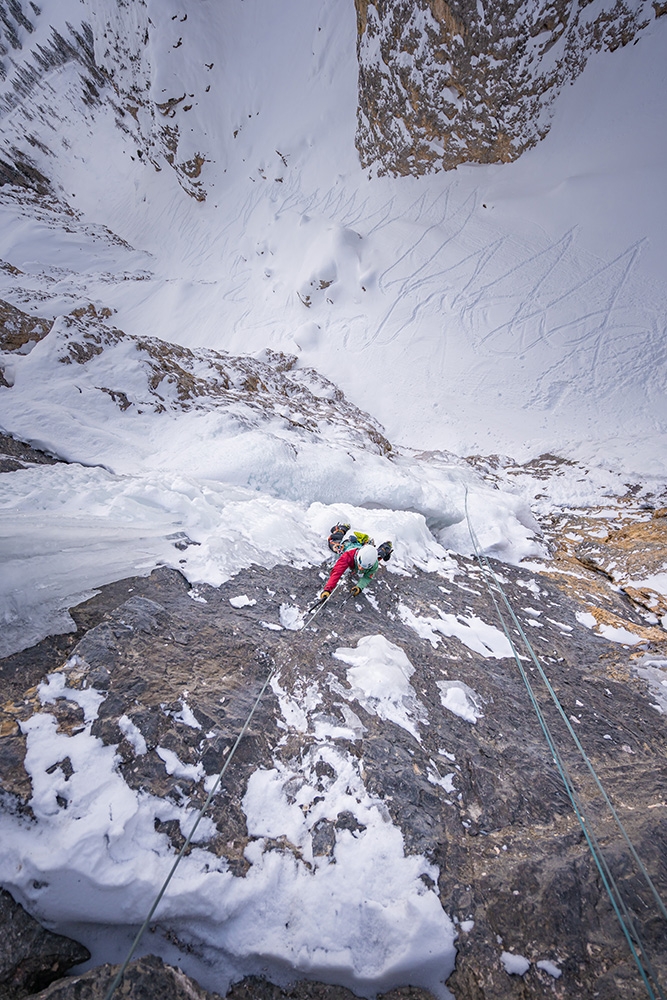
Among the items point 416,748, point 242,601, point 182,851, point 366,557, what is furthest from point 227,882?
point 366,557

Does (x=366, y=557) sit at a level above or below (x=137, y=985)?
above

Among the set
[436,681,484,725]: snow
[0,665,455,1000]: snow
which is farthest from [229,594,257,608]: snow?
[436,681,484,725]: snow

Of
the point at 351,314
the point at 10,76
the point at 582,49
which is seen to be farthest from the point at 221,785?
the point at 10,76

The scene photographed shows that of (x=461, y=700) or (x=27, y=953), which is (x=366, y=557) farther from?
(x=27, y=953)

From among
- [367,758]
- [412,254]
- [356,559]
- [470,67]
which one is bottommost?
[367,758]

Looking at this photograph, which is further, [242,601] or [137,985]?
[242,601]

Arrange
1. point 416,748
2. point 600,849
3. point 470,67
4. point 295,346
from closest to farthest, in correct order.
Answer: point 600,849 → point 416,748 → point 470,67 → point 295,346

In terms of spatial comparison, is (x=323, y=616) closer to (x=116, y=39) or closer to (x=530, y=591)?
(x=530, y=591)
